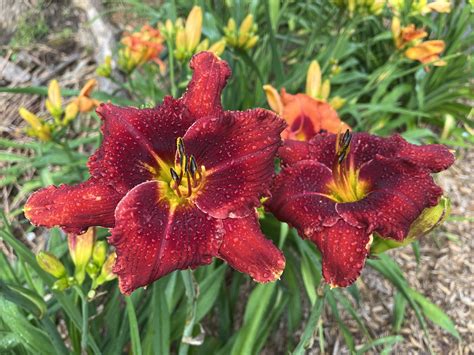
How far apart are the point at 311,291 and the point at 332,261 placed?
731mm

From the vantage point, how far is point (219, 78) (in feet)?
3.06

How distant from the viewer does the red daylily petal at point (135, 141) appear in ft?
2.82

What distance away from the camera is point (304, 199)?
0.92m

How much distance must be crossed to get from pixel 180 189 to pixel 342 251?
321 mm

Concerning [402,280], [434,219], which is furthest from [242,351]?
[434,219]

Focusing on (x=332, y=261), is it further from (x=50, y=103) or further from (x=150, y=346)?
(x=50, y=103)

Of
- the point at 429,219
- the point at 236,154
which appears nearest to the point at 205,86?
the point at 236,154

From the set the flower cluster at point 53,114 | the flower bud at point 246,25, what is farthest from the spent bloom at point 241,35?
the flower cluster at point 53,114

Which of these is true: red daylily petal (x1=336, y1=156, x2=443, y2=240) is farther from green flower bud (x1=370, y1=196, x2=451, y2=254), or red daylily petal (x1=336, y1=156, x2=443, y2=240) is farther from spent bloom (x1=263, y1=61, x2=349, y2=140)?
spent bloom (x1=263, y1=61, x2=349, y2=140)

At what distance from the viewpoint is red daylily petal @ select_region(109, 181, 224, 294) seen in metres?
0.77

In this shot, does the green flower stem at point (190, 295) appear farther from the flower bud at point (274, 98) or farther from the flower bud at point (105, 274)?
the flower bud at point (274, 98)

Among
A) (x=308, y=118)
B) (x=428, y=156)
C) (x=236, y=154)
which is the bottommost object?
(x=308, y=118)

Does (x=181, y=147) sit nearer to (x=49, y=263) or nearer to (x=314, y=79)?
(x=49, y=263)

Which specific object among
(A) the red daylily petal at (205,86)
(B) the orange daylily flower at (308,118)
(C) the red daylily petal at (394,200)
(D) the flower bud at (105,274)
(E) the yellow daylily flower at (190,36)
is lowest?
(D) the flower bud at (105,274)
